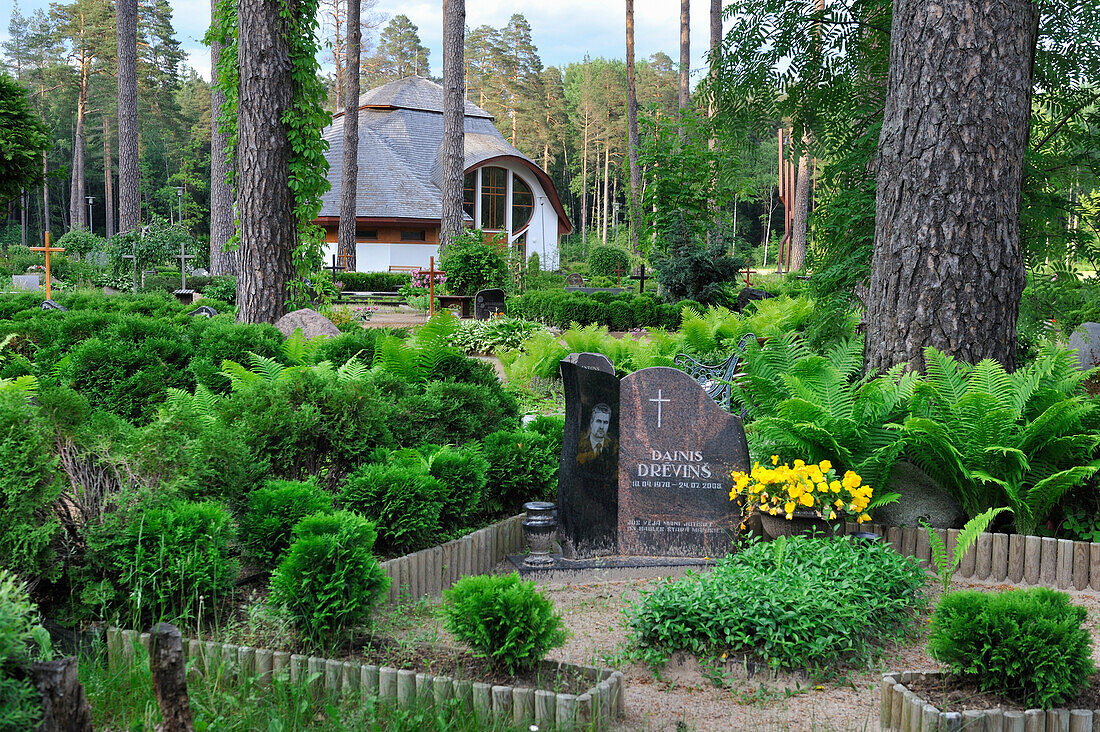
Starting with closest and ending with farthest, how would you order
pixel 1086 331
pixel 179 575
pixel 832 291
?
pixel 179 575
pixel 832 291
pixel 1086 331

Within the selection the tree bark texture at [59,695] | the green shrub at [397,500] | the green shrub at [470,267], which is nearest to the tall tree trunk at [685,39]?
the green shrub at [470,267]

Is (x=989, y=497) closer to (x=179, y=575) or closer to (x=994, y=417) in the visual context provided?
(x=994, y=417)

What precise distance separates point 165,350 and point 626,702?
4.38 m

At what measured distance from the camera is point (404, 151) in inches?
1499

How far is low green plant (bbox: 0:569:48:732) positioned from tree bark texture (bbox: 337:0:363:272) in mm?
26178

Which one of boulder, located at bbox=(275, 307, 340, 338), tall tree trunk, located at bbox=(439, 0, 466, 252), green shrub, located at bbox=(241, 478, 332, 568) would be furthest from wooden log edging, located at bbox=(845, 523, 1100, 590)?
tall tree trunk, located at bbox=(439, 0, 466, 252)

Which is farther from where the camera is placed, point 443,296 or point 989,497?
point 443,296

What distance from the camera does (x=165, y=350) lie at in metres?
6.11

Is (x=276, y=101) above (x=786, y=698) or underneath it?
above

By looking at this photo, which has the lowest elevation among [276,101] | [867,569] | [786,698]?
[786,698]

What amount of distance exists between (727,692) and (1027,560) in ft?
6.85

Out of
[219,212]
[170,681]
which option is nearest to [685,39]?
[219,212]

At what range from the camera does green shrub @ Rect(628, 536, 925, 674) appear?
3.48 m

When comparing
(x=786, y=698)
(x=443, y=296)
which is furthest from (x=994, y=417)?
(x=443, y=296)
